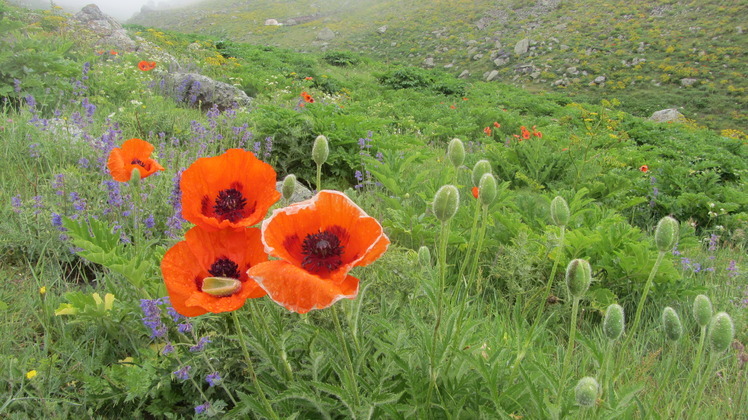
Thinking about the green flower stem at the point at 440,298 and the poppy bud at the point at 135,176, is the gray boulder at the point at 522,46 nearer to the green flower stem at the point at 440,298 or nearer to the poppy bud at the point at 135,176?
the poppy bud at the point at 135,176

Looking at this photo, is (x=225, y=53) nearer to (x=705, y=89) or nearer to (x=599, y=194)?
(x=599, y=194)

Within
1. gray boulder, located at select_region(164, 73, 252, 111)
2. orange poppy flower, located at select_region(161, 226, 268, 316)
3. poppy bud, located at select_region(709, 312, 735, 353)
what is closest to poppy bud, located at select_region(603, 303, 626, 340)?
poppy bud, located at select_region(709, 312, 735, 353)

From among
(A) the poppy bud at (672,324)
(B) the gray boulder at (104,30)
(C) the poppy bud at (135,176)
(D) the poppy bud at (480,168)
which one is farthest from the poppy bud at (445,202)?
(B) the gray boulder at (104,30)

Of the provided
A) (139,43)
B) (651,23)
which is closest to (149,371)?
(139,43)

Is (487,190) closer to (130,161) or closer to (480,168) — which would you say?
(480,168)

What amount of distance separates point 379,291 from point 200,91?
541 centimetres

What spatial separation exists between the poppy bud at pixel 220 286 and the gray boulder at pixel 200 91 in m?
5.95

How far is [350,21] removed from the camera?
32031 mm

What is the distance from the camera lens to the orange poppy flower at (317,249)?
76cm

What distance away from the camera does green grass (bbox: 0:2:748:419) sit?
3.91 feet

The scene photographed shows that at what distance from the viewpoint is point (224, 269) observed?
0.93 metres

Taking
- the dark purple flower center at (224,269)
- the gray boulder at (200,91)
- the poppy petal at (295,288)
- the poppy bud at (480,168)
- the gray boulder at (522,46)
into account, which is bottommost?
the gray boulder at (522,46)

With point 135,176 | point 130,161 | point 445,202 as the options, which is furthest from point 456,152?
point 130,161

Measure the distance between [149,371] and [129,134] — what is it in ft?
10.1
